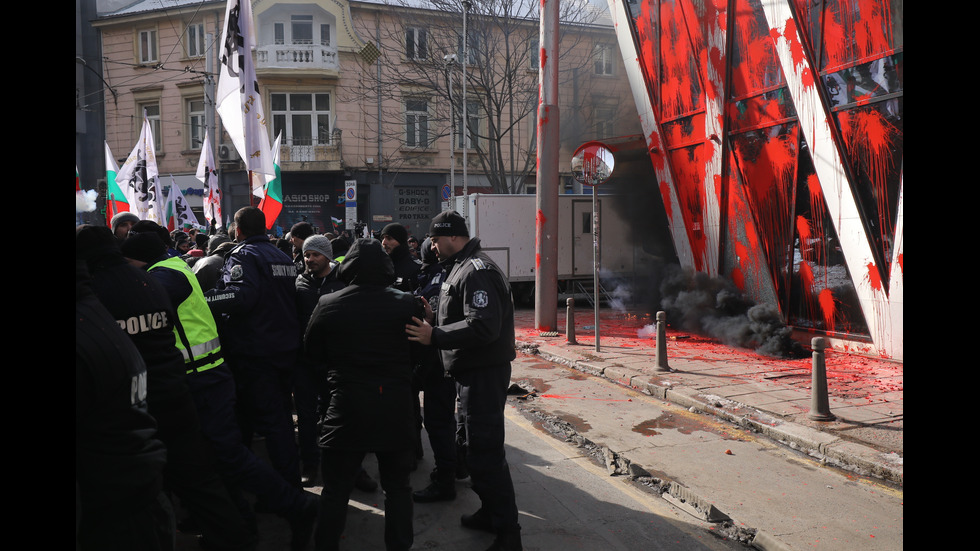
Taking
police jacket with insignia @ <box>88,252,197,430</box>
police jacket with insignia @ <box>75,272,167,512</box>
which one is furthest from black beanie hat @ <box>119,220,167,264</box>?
police jacket with insignia @ <box>75,272,167,512</box>

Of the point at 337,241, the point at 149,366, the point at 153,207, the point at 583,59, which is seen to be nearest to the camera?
the point at 149,366

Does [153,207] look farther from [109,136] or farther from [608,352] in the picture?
[109,136]

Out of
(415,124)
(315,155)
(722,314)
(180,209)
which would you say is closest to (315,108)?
(315,155)

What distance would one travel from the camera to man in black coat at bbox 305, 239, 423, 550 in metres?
3.49

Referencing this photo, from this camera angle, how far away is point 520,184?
76.9ft

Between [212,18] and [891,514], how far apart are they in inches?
1149

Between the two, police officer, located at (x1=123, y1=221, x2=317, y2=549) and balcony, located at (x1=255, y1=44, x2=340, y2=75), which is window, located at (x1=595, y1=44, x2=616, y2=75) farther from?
police officer, located at (x1=123, y1=221, x2=317, y2=549)

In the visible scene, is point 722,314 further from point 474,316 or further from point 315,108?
point 315,108

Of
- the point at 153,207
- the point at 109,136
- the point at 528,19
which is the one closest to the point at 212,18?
the point at 109,136

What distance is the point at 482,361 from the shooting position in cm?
390

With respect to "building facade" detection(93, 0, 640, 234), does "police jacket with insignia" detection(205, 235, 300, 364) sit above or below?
below

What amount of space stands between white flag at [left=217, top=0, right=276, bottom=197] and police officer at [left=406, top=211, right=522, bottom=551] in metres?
4.03

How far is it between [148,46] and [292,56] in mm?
6864

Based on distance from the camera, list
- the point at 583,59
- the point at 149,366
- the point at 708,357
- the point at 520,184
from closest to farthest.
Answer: the point at 149,366, the point at 708,357, the point at 583,59, the point at 520,184
